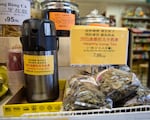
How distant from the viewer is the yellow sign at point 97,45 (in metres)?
0.76

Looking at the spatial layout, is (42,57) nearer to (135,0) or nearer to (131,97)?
(131,97)

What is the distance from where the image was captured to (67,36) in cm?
93

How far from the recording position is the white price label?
0.79 metres

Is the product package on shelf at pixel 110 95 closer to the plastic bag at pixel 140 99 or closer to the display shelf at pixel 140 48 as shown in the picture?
the plastic bag at pixel 140 99

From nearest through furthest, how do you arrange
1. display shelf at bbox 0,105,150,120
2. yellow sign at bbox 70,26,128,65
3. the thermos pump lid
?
display shelf at bbox 0,105,150,120 → the thermos pump lid → yellow sign at bbox 70,26,128,65

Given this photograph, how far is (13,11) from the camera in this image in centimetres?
81

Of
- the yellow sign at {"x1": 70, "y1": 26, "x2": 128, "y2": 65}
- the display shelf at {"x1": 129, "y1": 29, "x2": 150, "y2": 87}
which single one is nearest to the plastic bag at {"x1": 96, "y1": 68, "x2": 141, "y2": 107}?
the yellow sign at {"x1": 70, "y1": 26, "x2": 128, "y2": 65}

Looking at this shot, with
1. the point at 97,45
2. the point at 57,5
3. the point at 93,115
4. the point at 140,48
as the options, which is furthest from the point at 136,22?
the point at 93,115

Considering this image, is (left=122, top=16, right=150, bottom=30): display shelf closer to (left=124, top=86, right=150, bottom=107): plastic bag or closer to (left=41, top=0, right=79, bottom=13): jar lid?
(left=41, top=0, right=79, bottom=13): jar lid

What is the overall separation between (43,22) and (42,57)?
0.12 m

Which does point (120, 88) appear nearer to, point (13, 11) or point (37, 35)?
point (37, 35)

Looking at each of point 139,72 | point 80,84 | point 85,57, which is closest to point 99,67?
point 85,57

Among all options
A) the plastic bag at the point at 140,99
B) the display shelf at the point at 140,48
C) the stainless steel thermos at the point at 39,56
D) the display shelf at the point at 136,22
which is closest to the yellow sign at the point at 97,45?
the stainless steel thermos at the point at 39,56

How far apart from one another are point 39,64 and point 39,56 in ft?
0.09
